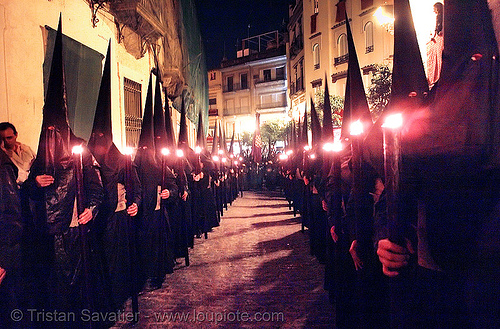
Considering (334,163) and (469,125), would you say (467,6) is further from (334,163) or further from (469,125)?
(334,163)

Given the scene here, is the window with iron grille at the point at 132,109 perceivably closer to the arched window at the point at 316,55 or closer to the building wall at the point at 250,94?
the arched window at the point at 316,55

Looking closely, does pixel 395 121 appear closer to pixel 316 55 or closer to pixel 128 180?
pixel 128 180

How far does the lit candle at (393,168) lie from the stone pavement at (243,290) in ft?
9.24

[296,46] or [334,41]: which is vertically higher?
[296,46]

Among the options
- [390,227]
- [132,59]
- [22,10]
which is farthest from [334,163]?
[132,59]

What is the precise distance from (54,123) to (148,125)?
1.76m

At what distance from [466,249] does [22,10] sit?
751cm

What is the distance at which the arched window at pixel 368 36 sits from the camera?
2669 centimetres

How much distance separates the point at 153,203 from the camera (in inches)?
218

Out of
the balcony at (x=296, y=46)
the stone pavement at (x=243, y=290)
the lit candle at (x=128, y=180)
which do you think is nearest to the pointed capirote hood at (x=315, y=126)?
the stone pavement at (x=243, y=290)

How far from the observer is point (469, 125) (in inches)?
62.7

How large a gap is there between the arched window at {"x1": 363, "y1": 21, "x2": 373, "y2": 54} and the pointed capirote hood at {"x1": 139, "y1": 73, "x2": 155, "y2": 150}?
2565 cm

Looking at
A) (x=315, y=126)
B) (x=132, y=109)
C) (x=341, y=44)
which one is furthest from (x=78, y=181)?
(x=341, y=44)

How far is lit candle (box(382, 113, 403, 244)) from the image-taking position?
179 cm
